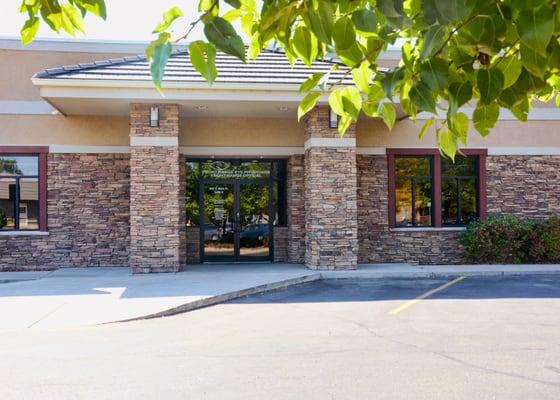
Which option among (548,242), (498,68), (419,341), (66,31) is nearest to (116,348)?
(419,341)

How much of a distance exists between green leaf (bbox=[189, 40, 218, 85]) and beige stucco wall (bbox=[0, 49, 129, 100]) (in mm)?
16820

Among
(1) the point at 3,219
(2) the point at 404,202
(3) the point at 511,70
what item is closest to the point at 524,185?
(2) the point at 404,202

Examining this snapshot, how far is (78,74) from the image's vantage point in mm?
14680

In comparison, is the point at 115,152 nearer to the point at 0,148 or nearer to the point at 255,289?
the point at 0,148

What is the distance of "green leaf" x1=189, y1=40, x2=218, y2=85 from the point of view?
5.40 feet

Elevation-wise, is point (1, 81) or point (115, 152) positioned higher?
point (1, 81)

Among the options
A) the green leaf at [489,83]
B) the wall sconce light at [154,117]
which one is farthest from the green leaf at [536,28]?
the wall sconce light at [154,117]

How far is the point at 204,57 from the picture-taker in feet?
5.46

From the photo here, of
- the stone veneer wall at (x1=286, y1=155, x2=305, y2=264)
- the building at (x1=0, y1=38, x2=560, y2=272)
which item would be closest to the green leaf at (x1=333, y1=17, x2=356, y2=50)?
the building at (x1=0, y1=38, x2=560, y2=272)

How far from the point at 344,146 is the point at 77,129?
766 centimetres

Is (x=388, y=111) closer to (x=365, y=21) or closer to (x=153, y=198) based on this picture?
(x=365, y=21)

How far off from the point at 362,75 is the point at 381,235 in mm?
15939

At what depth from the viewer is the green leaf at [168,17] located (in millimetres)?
1639

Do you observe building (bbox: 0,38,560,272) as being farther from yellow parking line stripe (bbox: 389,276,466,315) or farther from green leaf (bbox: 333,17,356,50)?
green leaf (bbox: 333,17,356,50)
